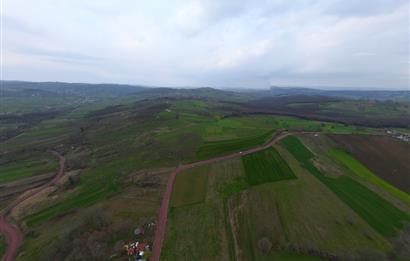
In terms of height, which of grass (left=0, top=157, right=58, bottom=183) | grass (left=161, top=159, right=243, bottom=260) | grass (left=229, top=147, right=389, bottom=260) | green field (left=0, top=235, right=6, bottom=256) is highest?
grass (left=229, top=147, right=389, bottom=260)

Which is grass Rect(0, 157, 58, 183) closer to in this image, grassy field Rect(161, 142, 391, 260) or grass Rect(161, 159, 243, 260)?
grass Rect(161, 159, 243, 260)

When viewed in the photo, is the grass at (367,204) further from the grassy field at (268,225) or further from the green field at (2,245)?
the green field at (2,245)

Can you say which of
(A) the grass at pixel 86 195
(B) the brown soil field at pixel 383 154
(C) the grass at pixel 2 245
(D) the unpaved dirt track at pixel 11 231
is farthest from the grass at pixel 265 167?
(C) the grass at pixel 2 245

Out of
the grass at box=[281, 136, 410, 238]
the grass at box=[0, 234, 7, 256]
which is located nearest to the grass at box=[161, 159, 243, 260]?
the grass at box=[281, 136, 410, 238]

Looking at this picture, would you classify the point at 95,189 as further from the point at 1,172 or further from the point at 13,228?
the point at 1,172

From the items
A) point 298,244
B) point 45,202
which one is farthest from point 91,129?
point 298,244

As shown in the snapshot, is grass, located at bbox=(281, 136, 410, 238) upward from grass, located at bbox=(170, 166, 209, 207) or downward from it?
upward
